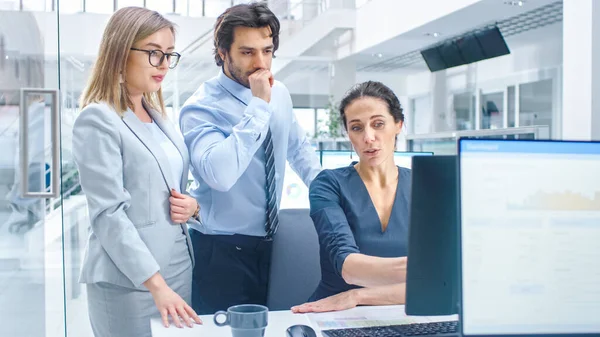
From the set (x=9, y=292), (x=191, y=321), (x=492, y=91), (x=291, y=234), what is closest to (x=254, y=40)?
(x=291, y=234)

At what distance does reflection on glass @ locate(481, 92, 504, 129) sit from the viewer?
9555 mm

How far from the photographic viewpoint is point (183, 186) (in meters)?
1.74

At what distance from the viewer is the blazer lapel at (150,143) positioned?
1.57m

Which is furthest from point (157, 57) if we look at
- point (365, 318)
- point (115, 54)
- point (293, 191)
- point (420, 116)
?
point (420, 116)

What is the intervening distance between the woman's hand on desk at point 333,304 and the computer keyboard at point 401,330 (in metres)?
0.19

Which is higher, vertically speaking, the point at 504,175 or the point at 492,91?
the point at 492,91

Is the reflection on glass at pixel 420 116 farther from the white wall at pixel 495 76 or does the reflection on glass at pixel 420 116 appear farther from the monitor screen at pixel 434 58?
the monitor screen at pixel 434 58

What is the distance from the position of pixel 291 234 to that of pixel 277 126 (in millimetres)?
361

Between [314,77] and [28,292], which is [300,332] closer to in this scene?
[28,292]

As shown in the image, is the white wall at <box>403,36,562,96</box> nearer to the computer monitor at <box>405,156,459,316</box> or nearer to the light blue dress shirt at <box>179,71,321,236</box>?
the light blue dress shirt at <box>179,71,321,236</box>

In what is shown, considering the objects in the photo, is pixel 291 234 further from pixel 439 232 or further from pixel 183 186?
pixel 439 232

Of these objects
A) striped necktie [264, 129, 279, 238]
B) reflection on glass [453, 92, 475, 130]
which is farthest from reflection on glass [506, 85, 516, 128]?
striped necktie [264, 129, 279, 238]

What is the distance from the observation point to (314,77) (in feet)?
34.0

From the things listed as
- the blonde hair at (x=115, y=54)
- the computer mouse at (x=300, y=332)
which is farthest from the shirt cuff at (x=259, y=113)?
the computer mouse at (x=300, y=332)
